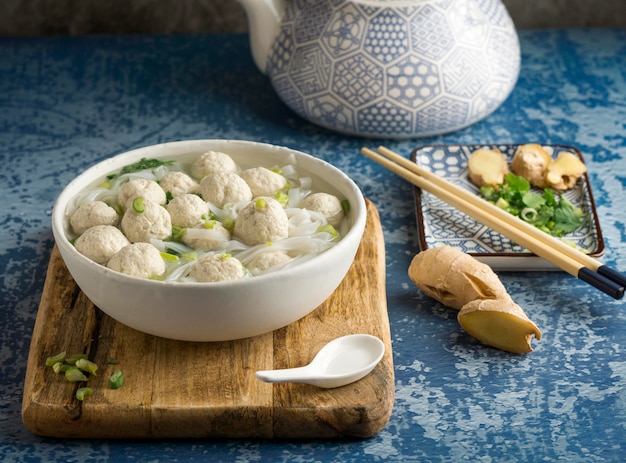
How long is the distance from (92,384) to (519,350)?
0.60m

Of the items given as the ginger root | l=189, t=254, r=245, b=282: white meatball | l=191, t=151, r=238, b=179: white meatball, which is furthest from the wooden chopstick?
l=189, t=254, r=245, b=282: white meatball

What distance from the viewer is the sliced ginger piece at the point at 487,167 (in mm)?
1657

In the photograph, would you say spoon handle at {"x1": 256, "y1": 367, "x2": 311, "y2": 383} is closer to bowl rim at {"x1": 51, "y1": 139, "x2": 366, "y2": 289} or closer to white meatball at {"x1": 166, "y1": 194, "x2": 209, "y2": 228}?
bowl rim at {"x1": 51, "y1": 139, "x2": 366, "y2": 289}

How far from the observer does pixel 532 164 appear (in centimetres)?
166

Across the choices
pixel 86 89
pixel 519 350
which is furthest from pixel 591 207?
pixel 86 89

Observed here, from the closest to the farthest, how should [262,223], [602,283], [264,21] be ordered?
[262,223], [602,283], [264,21]

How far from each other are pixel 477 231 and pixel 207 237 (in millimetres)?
538

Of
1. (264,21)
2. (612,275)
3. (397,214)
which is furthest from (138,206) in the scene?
(264,21)

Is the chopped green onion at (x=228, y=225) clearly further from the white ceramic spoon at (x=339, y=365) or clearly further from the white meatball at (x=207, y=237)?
the white ceramic spoon at (x=339, y=365)

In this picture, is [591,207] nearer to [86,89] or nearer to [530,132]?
[530,132]

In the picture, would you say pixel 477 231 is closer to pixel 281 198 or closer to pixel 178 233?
pixel 281 198

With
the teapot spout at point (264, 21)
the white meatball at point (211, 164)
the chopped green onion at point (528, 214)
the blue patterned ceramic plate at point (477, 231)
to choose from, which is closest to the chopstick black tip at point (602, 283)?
the blue patterned ceramic plate at point (477, 231)

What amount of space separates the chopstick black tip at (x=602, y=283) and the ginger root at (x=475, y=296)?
11cm

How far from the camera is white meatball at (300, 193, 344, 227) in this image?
1.29 metres
